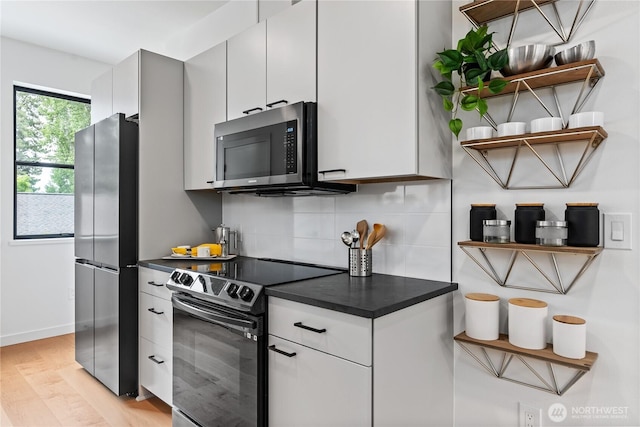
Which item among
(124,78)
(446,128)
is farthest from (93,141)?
(446,128)

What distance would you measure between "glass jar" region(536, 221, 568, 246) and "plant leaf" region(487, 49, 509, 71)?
0.61 metres

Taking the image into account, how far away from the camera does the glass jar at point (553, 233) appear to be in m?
1.45

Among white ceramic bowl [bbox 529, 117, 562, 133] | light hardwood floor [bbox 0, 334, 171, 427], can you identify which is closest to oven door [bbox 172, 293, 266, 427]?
light hardwood floor [bbox 0, 334, 171, 427]

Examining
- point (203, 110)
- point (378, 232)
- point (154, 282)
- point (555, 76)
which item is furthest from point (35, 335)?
point (555, 76)

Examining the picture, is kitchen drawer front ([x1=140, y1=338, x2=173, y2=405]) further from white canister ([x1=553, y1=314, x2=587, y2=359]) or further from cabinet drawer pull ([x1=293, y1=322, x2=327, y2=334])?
white canister ([x1=553, y1=314, x2=587, y2=359])

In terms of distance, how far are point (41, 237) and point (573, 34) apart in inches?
174

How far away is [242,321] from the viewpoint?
5.73 ft

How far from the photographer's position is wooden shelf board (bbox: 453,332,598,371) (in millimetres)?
1397

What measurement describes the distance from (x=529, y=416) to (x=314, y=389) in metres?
0.90

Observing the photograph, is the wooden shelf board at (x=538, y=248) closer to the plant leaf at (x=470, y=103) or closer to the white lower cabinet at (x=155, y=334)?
the plant leaf at (x=470, y=103)

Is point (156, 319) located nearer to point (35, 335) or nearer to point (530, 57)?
point (35, 335)

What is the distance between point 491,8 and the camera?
1652 mm

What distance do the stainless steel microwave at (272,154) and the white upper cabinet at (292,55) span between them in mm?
101

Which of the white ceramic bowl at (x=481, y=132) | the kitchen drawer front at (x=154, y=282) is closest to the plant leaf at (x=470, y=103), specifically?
the white ceramic bowl at (x=481, y=132)
